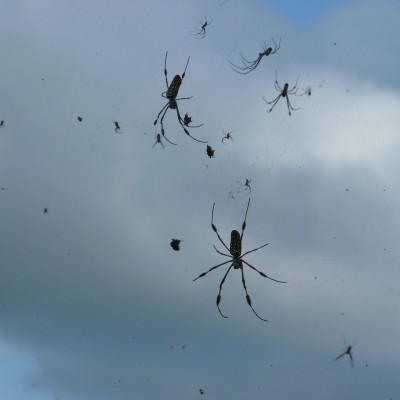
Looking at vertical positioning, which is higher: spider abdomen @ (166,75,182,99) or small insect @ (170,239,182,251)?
spider abdomen @ (166,75,182,99)

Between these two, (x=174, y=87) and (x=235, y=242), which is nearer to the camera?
(x=235, y=242)

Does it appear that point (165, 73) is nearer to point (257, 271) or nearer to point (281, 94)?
point (281, 94)

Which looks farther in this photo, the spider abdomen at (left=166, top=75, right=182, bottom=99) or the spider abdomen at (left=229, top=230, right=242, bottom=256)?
the spider abdomen at (left=166, top=75, right=182, bottom=99)

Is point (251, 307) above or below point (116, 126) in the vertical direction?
below

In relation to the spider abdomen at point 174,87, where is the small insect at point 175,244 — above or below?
below

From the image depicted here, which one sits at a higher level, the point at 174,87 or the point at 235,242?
the point at 174,87

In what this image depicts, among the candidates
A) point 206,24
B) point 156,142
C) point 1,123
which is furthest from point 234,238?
point 1,123

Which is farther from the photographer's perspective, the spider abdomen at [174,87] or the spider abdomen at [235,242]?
the spider abdomen at [174,87]

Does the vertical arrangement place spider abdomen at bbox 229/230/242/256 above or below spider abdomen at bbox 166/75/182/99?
below
